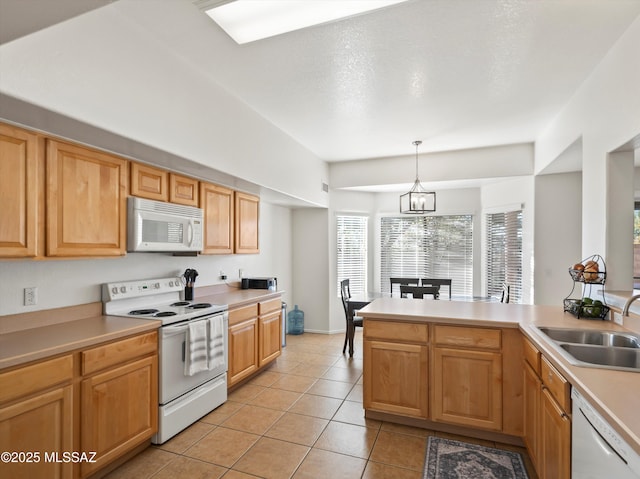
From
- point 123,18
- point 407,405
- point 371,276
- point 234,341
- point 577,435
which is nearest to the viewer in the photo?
point 577,435

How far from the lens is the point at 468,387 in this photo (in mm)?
2518

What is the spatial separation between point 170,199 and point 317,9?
1.88 meters

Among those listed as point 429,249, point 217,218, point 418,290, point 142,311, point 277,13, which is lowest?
point 418,290

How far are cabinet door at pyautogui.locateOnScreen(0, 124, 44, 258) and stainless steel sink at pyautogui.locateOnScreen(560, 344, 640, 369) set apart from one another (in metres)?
3.01

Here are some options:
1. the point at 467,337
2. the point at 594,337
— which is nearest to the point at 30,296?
the point at 467,337

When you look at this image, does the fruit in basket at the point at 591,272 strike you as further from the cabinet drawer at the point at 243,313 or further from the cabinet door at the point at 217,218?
the cabinet door at the point at 217,218

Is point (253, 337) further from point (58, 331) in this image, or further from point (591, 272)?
point (591, 272)

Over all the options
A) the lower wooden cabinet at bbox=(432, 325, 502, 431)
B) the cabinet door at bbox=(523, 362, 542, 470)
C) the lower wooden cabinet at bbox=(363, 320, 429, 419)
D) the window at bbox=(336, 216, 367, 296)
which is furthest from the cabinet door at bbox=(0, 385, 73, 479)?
the window at bbox=(336, 216, 367, 296)

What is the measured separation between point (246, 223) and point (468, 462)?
307 cm

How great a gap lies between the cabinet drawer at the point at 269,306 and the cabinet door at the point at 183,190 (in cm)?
134

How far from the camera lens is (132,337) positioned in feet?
7.32

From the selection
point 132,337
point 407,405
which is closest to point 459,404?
point 407,405

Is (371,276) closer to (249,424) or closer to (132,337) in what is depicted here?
(249,424)

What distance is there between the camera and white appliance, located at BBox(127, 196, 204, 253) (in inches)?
99.0
